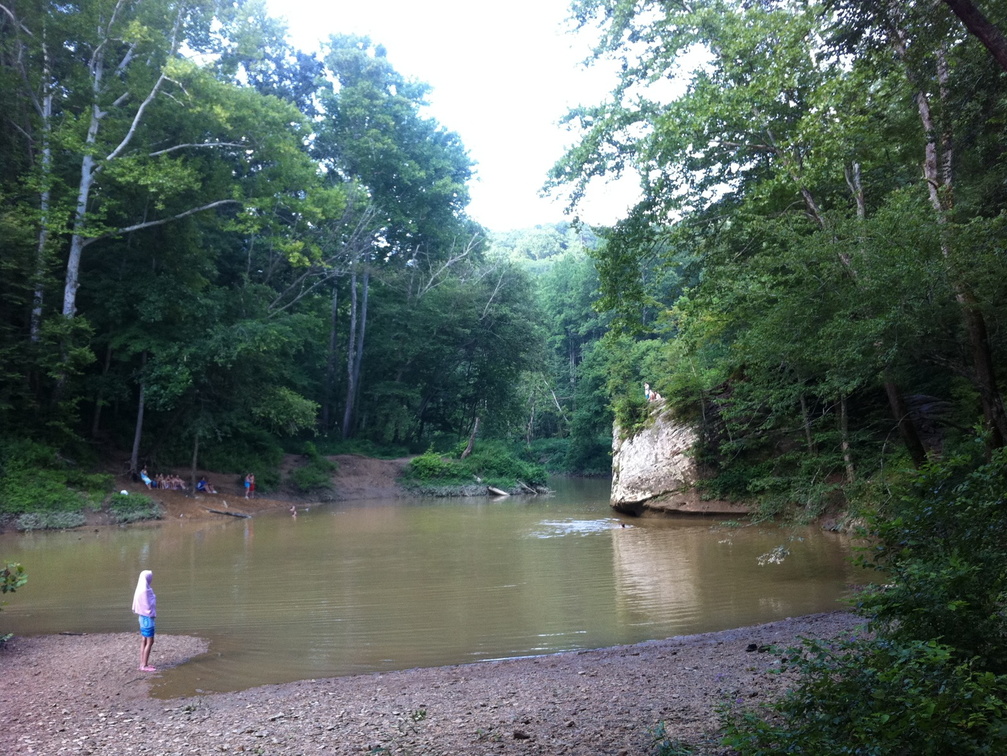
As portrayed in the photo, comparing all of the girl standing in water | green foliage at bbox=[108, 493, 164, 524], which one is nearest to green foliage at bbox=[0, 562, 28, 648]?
the girl standing in water

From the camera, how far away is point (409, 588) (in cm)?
1362

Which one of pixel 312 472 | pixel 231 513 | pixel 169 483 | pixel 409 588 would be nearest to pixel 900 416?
pixel 409 588

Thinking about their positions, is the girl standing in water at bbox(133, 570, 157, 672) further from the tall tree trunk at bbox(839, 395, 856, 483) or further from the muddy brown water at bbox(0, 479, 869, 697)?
the tall tree trunk at bbox(839, 395, 856, 483)

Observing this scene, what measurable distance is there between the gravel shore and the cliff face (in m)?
13.0

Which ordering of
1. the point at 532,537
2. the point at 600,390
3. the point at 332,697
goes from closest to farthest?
the point at 332,697 < the point at 532,537 < the point at 600,390

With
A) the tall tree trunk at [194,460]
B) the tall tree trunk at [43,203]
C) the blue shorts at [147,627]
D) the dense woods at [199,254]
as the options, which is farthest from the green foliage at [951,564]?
the tall tree trunk at [194,460]

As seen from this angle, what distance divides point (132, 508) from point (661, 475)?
16729 mm

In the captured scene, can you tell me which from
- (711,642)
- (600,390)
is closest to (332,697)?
(711,642)

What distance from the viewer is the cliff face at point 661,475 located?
22328 mm

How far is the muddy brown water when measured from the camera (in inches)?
383

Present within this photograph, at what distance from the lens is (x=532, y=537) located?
20.7 meters

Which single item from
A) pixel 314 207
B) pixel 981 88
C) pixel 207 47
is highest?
pixel 207 47

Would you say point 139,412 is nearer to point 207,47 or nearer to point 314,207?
point 314,207

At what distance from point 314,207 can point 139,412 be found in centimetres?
1031
